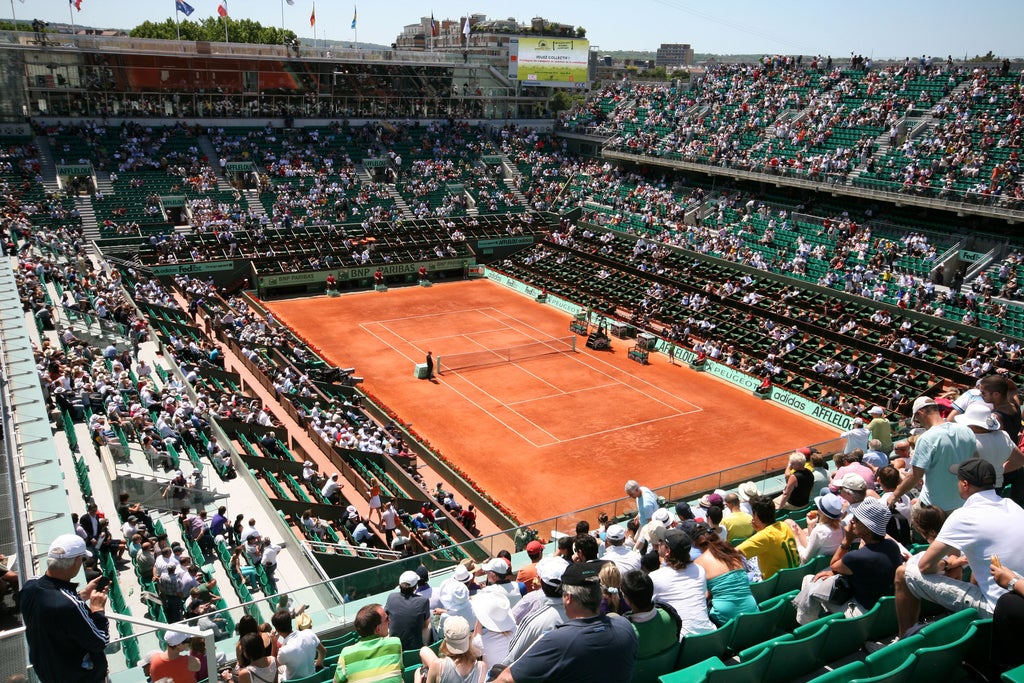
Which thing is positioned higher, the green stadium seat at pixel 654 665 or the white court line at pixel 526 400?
the green stadium seat at pixel 654 665

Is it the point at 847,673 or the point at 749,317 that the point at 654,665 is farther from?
the point at 749,317

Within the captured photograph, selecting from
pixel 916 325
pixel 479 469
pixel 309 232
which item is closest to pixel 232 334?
pixel 479 469

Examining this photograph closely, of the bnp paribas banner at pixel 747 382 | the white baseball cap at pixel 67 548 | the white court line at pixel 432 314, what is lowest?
the white court line at pixel 432 314

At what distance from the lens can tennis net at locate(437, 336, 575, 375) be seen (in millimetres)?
37200

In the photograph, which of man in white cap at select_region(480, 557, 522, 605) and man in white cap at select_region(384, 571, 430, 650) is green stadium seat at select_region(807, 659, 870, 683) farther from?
man in white cap at select_region(384, 571, 430, 650)

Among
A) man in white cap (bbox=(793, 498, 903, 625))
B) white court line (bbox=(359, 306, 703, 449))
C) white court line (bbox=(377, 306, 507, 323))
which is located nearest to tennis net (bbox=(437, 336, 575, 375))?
white court line (bbox=(359, 306, 703, 449))

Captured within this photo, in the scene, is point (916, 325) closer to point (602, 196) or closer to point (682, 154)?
point (682, 154)

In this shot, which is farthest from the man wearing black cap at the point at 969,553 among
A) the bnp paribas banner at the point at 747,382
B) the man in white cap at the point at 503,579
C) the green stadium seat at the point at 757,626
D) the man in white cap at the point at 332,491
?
the bnp paribas banner at the point at 747,382

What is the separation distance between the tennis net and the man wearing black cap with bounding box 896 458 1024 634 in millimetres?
29791

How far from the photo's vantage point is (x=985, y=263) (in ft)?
125

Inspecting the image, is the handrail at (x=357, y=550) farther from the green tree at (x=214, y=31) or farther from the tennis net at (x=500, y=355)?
the green tree at (x=214, y=31)

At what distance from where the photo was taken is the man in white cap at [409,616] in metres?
8.46

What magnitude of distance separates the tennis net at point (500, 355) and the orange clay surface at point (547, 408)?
0.54 metres

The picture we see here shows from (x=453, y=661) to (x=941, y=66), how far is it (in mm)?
52886
